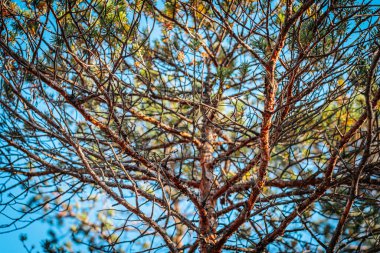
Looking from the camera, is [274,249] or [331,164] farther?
[274,249]

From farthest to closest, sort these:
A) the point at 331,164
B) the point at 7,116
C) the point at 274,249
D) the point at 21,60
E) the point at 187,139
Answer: the point at 274,249
the point at 187,139
the point at 7,116
the point at 21,60
the point at 331,164

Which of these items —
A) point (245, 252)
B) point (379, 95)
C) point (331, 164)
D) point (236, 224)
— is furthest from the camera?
point (245, 252)

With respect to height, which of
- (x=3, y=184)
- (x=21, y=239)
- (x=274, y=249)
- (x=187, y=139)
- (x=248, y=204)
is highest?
(x=187, y=139)

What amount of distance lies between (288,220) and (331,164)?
0.47m

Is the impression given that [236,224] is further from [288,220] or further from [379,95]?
[379,95]

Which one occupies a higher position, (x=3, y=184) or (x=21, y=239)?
(x=3, y=184)

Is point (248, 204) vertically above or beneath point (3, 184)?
beneath

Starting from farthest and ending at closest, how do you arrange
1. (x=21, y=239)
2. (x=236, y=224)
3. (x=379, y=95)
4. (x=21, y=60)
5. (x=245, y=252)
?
(x=21, y=239)
(x=245, y=252)
(x=236, y=224)
(x=21, y=60)
(x=379, y=95)

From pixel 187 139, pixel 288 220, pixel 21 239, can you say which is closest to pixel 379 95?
pixel 288 220

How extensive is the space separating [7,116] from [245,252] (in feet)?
7.58

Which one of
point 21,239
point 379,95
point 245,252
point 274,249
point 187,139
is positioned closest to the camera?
point 379,95

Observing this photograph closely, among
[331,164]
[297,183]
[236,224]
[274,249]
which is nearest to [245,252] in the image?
[236,224]

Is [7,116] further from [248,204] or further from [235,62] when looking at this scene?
[235,62]

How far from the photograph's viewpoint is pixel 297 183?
2949mm
